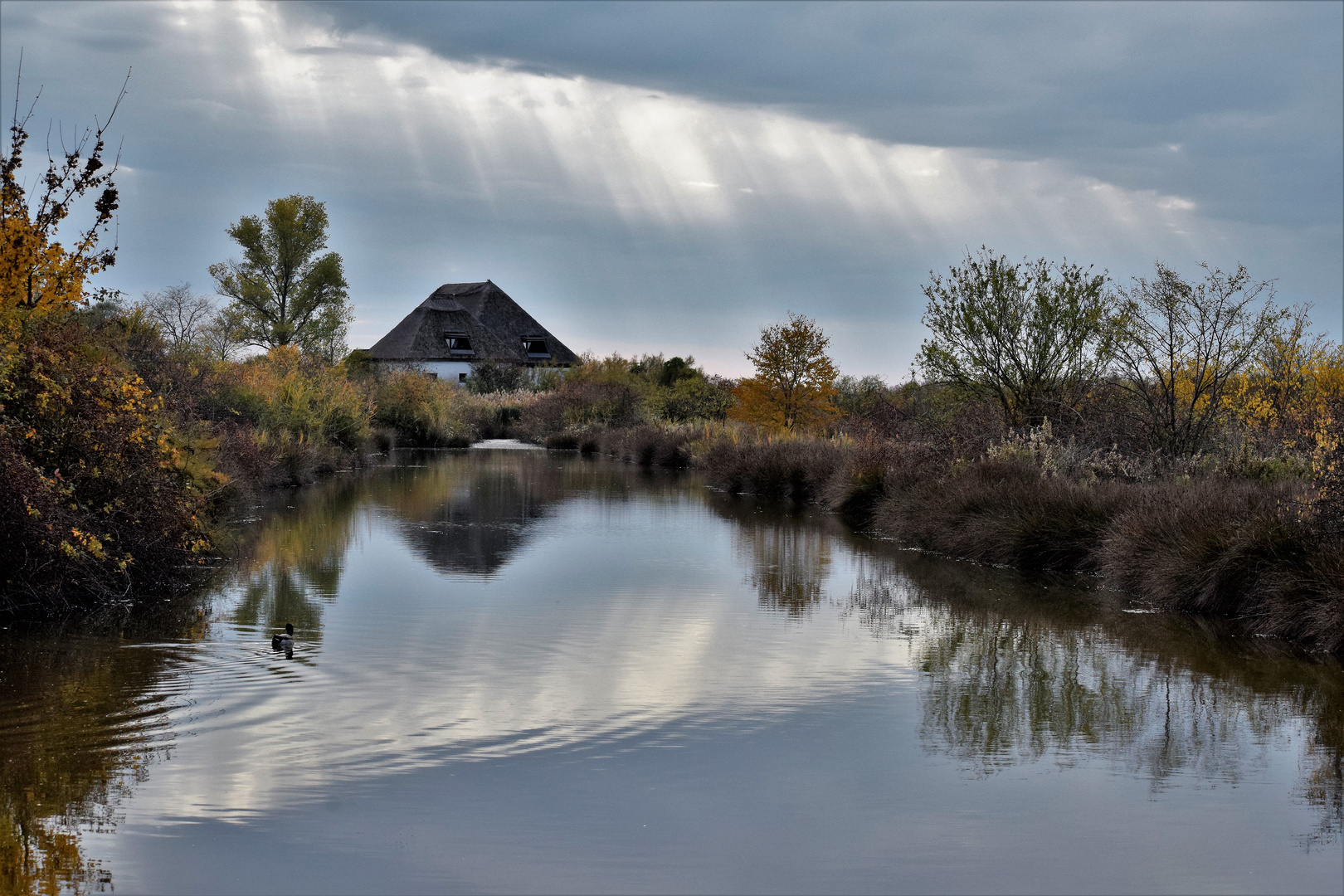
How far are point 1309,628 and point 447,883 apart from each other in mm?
8270

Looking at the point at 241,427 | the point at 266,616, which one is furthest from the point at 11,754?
the point at 241,427

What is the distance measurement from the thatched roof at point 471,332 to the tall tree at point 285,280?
1704cm

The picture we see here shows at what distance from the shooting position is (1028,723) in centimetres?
784

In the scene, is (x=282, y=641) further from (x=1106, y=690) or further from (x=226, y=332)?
(x=226, y=332)

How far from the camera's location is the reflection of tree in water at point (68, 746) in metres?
5.23

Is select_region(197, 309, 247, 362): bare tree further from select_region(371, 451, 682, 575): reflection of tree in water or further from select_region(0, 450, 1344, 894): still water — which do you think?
select_region(0, 450, 1344, 894): still water

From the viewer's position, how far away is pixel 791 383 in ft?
112

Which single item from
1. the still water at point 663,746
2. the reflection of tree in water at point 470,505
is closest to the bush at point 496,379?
the reflection of tree in water at point 470,505

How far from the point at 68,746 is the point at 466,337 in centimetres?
7712

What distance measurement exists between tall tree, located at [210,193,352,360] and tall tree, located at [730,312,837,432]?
3055cm

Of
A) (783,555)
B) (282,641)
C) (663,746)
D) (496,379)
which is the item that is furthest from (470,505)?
(496,379)

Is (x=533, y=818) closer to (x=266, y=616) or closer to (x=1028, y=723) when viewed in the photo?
(x=1028, y=723)

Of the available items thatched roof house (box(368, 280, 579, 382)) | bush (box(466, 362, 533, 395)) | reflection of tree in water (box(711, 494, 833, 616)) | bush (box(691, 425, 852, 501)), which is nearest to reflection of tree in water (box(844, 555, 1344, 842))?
reflection of tree in water (box(711, 494, 833, 616))

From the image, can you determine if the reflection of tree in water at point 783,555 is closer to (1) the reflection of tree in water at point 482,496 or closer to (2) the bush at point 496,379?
(1) the reflection of tree in water at point 482,496
